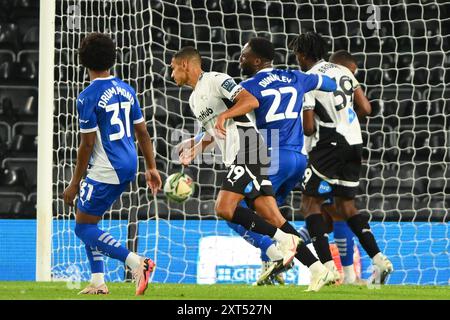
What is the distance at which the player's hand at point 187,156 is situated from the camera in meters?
7.24

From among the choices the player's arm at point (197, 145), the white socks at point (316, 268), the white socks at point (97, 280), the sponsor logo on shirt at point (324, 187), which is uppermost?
the player's arm at point (197, 145)

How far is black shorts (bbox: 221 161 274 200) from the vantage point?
699 centimetres

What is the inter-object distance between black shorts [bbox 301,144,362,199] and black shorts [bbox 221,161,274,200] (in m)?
1.09

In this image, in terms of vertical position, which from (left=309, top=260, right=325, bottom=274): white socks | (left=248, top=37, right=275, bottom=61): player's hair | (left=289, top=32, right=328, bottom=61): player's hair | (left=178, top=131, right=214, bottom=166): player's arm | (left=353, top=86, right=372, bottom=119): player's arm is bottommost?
(left=309, top=260, right=325, bottom=274): white socks

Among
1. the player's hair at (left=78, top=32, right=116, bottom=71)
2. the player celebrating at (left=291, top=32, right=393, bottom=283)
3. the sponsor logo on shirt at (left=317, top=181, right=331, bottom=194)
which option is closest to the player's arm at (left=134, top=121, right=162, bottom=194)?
the player's hair at (left=78, top=32, right=116, bottom=71)

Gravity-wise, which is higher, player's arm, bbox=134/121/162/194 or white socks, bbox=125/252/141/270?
player's arm, bbox=134/121/162/194

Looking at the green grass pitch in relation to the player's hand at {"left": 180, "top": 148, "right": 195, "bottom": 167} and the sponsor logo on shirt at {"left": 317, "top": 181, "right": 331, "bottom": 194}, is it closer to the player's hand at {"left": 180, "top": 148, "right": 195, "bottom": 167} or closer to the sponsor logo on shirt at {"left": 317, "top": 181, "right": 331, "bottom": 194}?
the sponsor logo on shirt at {"left": 317, "top": 181, "right": 331, "bottom": 194}

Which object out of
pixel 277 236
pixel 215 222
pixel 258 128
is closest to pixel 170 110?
pixel 215 222

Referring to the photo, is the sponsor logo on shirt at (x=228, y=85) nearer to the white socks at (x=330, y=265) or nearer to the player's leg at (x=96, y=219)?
the player's leg at (x=96, y=219)

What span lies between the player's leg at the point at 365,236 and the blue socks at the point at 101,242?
212 centimetres

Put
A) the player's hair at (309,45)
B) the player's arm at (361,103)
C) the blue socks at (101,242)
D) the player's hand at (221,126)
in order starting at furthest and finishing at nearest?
the player's arm at (361,103) < the player's hair at (309,45) < the player's hand at (221,126) < the blue socks at (101,242)

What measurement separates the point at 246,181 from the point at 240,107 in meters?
0.49

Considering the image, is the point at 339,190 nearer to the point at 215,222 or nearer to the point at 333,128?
the point at 333,128

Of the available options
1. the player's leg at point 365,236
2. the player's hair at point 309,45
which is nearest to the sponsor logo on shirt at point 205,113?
the player's hair at point 309,45
